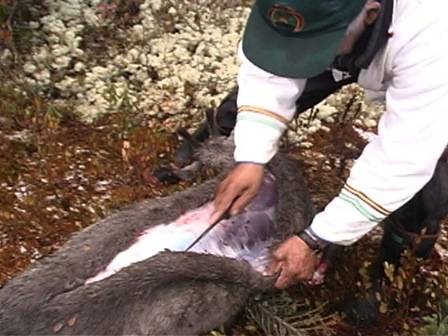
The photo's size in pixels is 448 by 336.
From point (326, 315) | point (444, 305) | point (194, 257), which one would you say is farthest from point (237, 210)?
point (444, 305)

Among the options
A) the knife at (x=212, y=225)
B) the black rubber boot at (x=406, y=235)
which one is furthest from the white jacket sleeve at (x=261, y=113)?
the black rubber boot at (x=406, y=235)

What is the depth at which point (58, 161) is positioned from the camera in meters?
4.41

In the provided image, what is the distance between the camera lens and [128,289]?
3010mm

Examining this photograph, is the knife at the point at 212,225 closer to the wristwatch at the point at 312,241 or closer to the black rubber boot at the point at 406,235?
the wristwatch at the point at 312,241

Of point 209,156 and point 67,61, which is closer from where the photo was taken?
point 209,156

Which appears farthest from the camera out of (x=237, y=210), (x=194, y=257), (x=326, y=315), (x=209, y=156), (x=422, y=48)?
(x=209, y=156)

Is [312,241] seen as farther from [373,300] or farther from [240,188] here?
[373,300]

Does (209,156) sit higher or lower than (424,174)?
lower

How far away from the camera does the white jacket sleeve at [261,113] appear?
3.27 meters

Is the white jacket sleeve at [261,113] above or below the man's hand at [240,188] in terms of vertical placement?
above

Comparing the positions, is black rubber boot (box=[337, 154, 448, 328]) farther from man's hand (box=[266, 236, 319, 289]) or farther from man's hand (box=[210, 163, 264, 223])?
man's hand (box=[210, 163, 264, 223])

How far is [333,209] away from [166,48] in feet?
7.32

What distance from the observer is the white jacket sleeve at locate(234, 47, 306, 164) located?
327 cm

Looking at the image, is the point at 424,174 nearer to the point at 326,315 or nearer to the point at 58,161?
the point at 326,315
